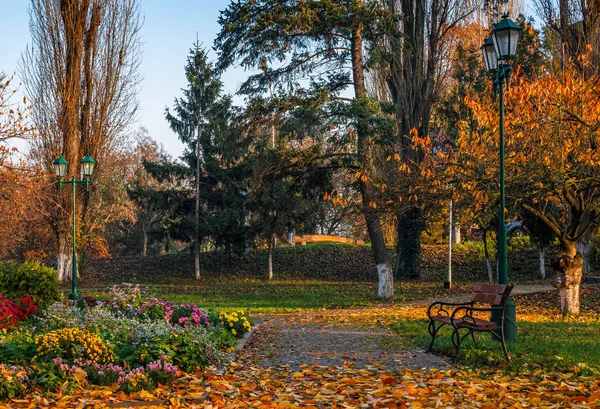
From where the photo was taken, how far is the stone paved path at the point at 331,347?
828 centimetres

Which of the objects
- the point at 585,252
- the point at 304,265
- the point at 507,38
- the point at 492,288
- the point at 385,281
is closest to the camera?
the point at 492,288

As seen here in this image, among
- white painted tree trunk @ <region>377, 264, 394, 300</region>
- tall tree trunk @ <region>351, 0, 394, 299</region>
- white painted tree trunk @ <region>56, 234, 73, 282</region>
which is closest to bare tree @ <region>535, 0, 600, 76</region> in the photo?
tall tree trunk @ <region>351, 0, 394, 299</region>

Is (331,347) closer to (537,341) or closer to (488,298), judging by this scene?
(488,298)

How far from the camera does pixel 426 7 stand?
79.2 ft

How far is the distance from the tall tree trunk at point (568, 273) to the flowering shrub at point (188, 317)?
26.1 feet

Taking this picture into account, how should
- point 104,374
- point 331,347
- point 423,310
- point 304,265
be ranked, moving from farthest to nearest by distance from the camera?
point 304,265, point 423,310, point 331,347, point 104,374

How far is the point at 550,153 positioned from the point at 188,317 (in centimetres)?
727

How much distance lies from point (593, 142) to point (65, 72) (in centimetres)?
2067

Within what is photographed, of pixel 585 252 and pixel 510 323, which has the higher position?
pixel 585 252

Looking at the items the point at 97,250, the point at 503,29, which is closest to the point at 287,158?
the point at 503,29

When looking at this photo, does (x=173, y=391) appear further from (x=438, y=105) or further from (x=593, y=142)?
(x=438, y=105)

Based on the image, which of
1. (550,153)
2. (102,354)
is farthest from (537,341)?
(102,354)

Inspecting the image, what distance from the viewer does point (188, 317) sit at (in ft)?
34.0

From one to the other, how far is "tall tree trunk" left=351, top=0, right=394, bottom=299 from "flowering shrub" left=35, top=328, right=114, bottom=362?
1170cm
